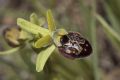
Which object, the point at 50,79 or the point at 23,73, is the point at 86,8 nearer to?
the point at 50,79

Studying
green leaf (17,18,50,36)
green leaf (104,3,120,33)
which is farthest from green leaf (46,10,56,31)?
green leaf (104,3,120,33)

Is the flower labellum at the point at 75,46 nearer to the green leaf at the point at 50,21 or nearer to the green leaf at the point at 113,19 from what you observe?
the green leaf at the point at 50,21

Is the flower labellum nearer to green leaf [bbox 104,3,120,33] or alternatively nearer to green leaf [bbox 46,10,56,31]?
green leaf [bbox 46,10,56,31]

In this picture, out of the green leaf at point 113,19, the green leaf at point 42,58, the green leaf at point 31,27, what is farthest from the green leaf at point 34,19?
the green leaf at point 113,19

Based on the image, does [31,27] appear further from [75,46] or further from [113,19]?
[113,19]

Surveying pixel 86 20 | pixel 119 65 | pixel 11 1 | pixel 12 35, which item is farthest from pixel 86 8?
pixel 11 1

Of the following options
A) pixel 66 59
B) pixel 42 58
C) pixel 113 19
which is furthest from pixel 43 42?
pixel 113 19

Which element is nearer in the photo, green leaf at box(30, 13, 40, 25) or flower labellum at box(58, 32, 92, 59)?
flower labellum at box(58, 32, 92, 59)
